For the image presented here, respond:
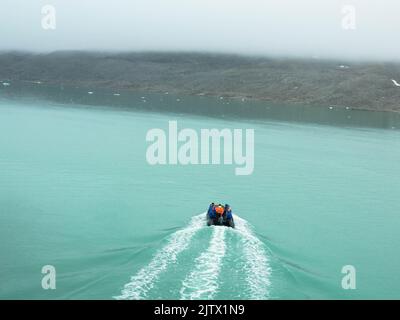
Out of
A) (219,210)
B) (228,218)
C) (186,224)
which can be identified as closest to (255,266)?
(228,218)

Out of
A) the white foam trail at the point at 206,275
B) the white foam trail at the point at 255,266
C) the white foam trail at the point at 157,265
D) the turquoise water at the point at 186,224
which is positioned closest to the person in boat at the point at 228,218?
the white foam trail at the point at 255,266

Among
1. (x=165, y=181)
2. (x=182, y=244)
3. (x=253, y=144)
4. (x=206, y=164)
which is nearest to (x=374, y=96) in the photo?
(x=253, y=144)

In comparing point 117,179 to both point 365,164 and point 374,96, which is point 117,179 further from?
point 374,96

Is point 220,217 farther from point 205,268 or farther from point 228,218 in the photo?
point 205,268

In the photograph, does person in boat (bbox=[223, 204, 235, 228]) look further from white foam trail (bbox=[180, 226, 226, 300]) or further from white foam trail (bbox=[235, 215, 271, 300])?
white foam trail (bbox=[180, 226, 226, 300])

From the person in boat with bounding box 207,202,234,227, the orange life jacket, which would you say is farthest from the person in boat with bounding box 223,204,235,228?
the orange life jacket

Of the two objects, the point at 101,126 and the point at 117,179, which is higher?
the point at 101,126

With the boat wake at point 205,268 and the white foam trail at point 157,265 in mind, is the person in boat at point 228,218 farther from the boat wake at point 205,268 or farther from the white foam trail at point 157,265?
the white foam trail at point 157,265
